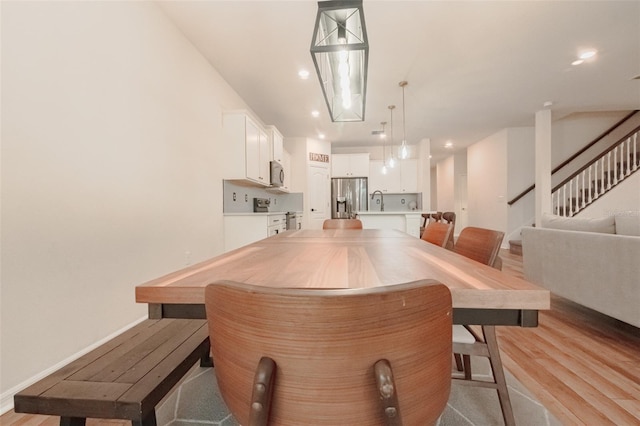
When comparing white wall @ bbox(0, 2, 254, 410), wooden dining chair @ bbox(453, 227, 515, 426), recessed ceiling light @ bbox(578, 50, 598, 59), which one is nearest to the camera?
wooden dining chair @ bbox(453, 227, 515, 426)

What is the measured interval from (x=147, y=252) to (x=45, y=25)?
1.46m

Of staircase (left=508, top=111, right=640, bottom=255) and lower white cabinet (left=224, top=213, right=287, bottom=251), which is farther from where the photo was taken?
staircase (left=508, top=111, right=640, bottom=255)

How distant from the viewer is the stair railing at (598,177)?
4683 mm

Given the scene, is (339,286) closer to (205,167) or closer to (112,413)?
(112,413)

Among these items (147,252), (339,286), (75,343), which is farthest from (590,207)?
(75,343)

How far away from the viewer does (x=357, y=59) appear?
180 cm

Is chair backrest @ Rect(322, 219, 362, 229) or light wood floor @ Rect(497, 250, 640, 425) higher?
chair backrest @ Rect(322, 219, 362, 229)

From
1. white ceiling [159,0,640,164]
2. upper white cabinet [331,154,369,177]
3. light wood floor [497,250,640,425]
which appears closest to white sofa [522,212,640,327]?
light wood floor [497,250,640,425]

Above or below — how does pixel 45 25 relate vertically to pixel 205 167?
above

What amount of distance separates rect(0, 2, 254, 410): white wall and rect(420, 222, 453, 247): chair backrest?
6.94ft

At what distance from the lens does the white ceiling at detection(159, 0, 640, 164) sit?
2.29m

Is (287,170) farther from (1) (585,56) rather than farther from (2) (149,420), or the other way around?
(2) (149,420)

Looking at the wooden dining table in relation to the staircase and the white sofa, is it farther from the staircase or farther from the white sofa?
the staircase

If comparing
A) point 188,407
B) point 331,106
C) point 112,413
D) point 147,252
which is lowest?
point 188,407
